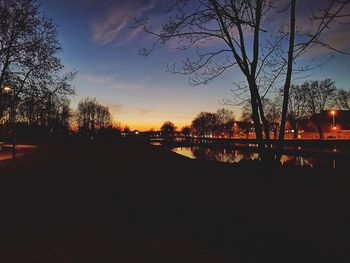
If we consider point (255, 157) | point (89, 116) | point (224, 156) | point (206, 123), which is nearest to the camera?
point (255, 157)

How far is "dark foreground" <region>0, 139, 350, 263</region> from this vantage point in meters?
5.64

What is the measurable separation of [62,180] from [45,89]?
48.8 feet

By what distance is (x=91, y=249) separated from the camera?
576cm

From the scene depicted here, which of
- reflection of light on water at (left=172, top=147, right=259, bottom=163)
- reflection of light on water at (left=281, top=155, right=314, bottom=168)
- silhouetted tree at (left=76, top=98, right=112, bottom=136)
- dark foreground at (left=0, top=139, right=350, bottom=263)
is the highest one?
silhouetted tree at (left=76, top=98, right=112, bottom=136)

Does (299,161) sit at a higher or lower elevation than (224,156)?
higher

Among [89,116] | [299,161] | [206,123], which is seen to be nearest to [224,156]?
[299,161]

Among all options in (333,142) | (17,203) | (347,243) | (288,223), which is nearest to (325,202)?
(288,223)

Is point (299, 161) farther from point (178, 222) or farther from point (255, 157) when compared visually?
point (178, 222)

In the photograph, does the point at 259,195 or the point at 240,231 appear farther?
the point at 259,195

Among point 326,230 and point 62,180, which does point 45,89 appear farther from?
point 326,230

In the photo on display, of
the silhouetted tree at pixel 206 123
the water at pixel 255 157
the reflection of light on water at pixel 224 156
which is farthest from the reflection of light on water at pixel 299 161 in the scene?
the silhouetted tree at pixel 206 123

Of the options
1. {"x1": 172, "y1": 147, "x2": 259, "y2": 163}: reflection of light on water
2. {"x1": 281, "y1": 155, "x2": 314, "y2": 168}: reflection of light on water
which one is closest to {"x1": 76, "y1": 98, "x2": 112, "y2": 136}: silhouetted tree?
{"x1": 172, "y1": 147, "x2": 259, "y2": 163}: reflection of light on water

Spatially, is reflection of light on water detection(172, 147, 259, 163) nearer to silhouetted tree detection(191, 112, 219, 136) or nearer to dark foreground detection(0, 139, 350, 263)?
dark foreground detection(0, 139, 350, 263)

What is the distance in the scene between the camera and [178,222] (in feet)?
24.8
